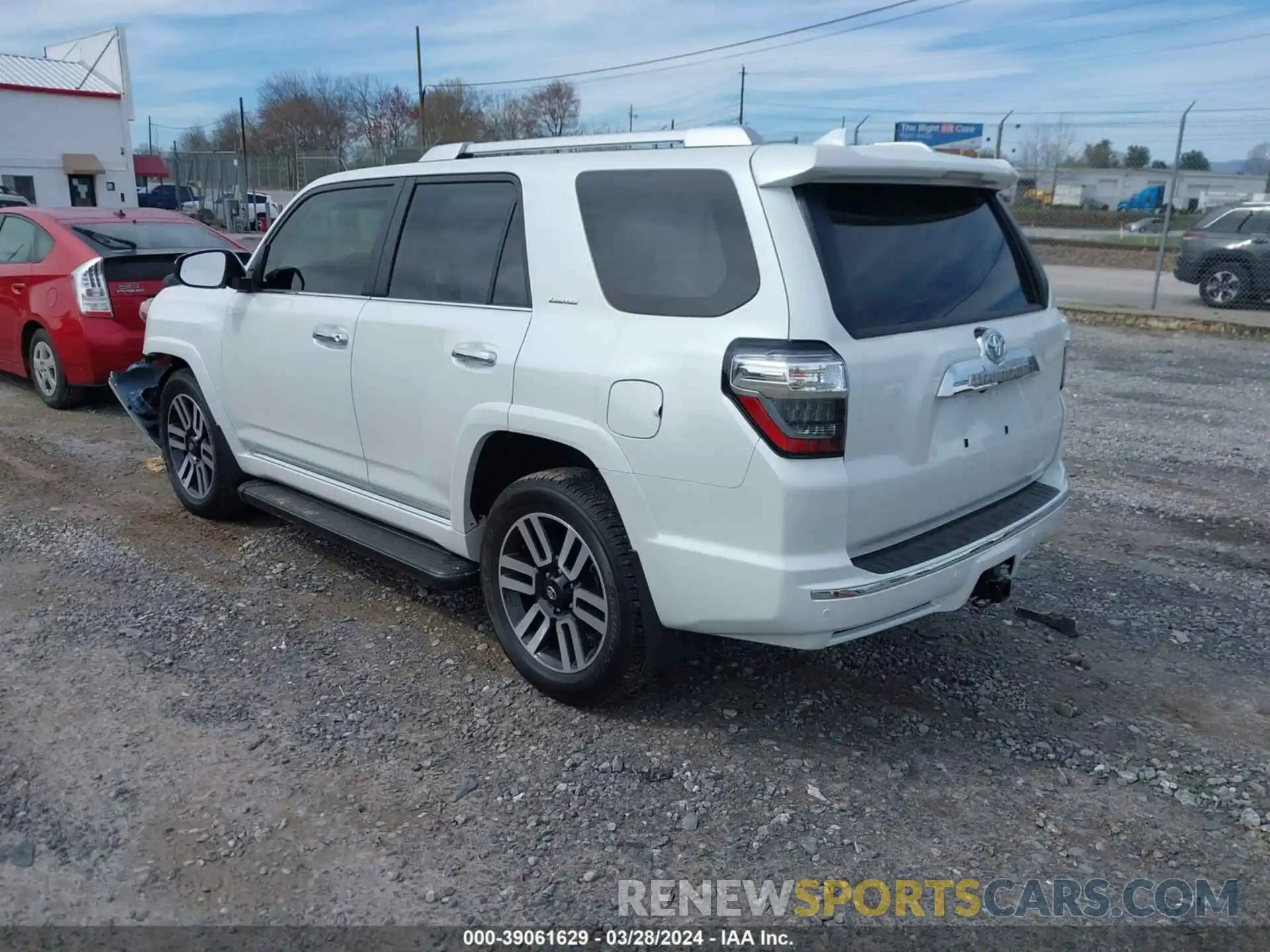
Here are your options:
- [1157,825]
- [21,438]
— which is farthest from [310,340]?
[21,438]

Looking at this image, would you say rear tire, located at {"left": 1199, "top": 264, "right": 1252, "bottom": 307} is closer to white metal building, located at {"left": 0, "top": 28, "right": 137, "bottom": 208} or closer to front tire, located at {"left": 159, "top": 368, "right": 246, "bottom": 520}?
front tire, located at {"left": 159, "top": 368, "right": 246, "bottom": 520}

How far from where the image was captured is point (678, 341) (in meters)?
3.19

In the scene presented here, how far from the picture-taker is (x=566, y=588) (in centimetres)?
371

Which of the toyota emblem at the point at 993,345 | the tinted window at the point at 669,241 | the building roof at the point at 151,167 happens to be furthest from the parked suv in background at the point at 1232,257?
the building roof at the point at 151,167

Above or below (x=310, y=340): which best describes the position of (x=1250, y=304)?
below

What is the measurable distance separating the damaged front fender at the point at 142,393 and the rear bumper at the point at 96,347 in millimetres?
1614

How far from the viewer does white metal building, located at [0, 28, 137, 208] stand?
36125mm

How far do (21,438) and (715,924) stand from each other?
6985 mm

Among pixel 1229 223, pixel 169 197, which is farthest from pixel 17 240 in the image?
pixel 169 197

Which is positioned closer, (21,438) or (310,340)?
(310,340)

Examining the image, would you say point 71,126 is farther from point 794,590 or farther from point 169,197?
point 794,590

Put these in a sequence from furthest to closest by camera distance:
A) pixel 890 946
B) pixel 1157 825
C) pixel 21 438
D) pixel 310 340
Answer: pixel 21 438 < pixel 310 340 < pixel 1157 825 < pixel 890 946

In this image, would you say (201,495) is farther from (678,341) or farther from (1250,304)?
(1250,304)

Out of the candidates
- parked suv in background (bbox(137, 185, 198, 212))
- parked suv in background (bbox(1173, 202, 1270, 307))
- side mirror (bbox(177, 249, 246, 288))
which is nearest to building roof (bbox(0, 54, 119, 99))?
parked suv in background (bbox(137, 185, 198, 212))
